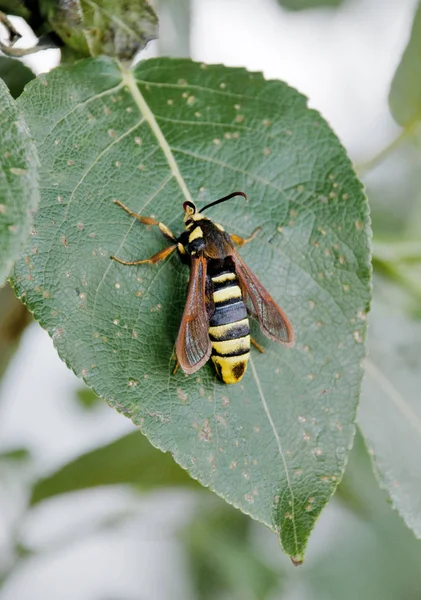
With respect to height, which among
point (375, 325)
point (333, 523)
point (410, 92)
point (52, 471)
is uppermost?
point (410, 92)

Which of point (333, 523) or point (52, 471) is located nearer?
point (52, 471)

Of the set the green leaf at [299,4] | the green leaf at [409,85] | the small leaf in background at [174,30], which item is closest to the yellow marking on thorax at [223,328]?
the green leaf at [409,85]

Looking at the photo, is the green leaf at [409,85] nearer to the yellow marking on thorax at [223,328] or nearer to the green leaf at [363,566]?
the yellow marking on thorax at [223,328]

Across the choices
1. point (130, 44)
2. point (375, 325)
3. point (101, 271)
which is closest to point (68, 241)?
point (101, 271)

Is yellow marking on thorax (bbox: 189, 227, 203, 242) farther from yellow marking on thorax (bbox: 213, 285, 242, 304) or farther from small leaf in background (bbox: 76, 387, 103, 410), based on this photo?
small leaf in background (bbox: 76, 387, 103, 410)

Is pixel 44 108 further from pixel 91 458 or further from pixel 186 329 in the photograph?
pixel 91 458

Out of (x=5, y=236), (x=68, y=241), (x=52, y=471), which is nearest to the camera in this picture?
(x=5, y=236)

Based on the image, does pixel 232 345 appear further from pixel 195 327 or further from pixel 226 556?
pixel 226 556
